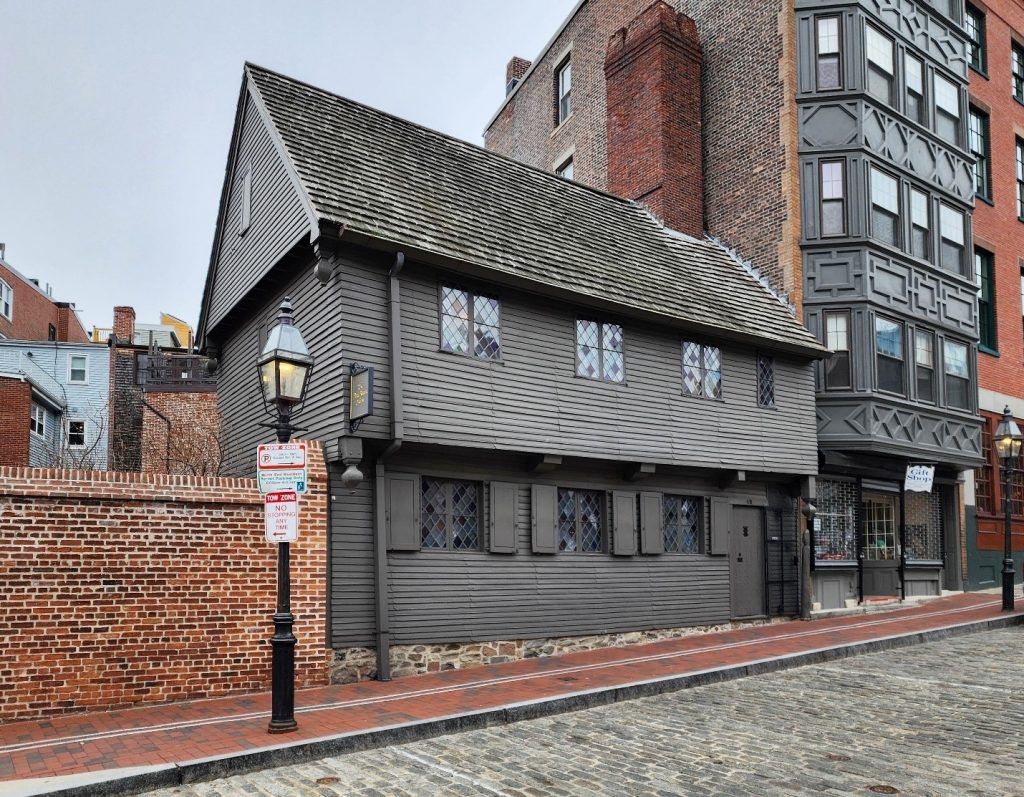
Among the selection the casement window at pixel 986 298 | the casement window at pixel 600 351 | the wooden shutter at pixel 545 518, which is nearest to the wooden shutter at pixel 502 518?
the wooden shutter at pixel 545 518

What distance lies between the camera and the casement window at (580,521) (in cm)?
1367

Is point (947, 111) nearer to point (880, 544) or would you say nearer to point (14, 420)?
point (880, 544)

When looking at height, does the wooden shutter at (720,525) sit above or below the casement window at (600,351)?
below

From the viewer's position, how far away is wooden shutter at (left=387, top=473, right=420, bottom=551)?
11.5 meters

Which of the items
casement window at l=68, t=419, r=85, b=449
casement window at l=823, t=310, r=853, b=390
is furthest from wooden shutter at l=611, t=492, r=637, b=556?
casement window at l=68, t=419, r=85, b=449

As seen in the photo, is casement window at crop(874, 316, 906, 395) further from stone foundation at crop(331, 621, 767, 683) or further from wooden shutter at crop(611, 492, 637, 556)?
stone foundation at crop(331, 621, 767, 683)

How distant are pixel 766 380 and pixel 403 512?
8042 millimetres

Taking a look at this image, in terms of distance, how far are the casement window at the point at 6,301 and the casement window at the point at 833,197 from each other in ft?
133

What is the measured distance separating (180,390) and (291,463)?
23.6 m

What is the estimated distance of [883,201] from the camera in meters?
18.5

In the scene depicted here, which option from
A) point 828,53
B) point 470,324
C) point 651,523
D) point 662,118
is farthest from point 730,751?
point 828,53

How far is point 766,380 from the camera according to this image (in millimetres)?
16656

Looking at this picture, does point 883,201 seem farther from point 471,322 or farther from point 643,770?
point 643,770

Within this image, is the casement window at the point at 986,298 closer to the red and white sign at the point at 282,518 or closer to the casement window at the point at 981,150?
the casement window at the point at 981,150
